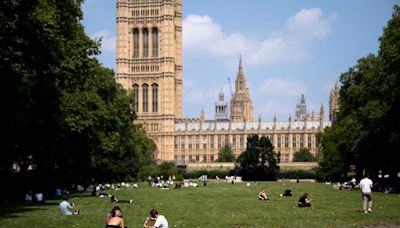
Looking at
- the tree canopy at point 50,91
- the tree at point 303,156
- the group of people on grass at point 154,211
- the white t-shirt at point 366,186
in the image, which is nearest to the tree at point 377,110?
the group of people on grass at point 154,211

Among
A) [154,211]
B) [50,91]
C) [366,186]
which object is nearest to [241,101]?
[50,91]

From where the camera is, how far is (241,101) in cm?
18725

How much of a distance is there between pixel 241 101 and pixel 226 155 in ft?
195

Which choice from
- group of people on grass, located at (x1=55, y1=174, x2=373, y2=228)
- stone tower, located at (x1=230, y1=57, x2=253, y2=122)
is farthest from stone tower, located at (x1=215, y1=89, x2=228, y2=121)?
group of people on grass, located at (x1=55, y1=174, x2=373, y2=228)

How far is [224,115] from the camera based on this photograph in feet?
643

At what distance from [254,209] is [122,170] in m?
40.6

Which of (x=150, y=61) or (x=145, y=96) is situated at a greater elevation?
(x=150, y=61)

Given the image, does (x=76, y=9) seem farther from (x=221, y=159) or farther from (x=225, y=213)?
(x=221, y=159)

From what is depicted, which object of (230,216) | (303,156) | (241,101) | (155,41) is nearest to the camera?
(230,216)

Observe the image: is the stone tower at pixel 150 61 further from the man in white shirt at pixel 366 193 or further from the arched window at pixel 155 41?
the man in white shirt at pixel 366 193

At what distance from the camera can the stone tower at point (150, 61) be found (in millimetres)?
129250

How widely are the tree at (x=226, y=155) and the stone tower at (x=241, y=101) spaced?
4875 centimetres

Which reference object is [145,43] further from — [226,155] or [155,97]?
[226,155]

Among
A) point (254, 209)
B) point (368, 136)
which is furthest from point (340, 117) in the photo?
point (254, 209)
